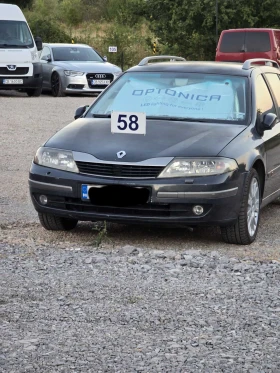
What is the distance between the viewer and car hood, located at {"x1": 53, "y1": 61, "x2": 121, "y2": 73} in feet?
93.2

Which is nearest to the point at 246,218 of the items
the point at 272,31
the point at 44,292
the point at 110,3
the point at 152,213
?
the point at 152,213

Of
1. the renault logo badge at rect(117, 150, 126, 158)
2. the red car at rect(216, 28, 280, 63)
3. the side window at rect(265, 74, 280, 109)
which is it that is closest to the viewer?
the renault logo badge at rect(117, 150, 126, 158)

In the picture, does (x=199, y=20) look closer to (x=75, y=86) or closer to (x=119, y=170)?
(x=75, y=86)

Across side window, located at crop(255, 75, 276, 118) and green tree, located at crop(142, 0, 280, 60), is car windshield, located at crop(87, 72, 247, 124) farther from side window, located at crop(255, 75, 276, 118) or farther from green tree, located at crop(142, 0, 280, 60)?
green tree, located at crop(142, 0, 280, 60)

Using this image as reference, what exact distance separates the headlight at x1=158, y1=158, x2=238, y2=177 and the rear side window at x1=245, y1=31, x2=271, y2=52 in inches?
826

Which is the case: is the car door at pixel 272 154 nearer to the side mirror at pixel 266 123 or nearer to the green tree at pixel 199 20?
the side mirror at pixel 266 123

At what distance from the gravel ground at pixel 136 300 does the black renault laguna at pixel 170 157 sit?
0.28 metres

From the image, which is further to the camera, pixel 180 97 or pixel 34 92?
pixel 34 92

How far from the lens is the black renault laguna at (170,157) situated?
838cm

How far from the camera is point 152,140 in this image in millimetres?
8688

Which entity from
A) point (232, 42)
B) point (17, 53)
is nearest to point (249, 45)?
point (232, 42)

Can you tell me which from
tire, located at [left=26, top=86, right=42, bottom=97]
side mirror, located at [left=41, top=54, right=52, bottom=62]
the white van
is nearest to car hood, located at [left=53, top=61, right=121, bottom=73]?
side mirror, located at [left=41, top=54, right=52, bottom=62]

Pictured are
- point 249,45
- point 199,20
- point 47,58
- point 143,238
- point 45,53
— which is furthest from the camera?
point 199,20

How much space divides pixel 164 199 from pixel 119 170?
0.43 metres
